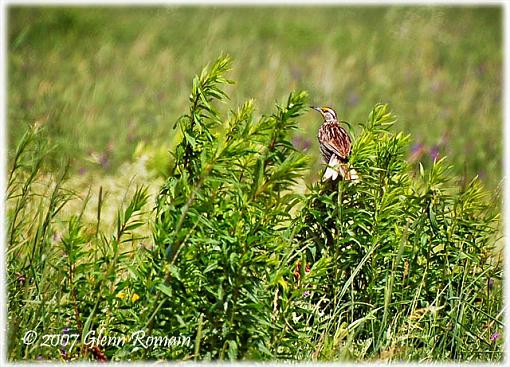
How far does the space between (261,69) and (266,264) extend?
5796mm

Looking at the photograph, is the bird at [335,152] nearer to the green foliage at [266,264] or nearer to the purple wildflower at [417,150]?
the green foliage at [266,264]

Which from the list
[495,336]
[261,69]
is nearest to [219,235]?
[495,336]

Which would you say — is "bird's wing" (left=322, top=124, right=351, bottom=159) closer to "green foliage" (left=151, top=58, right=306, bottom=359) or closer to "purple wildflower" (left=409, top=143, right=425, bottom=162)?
"green foliage" (left=151, top=58, right=306, bottom=359)

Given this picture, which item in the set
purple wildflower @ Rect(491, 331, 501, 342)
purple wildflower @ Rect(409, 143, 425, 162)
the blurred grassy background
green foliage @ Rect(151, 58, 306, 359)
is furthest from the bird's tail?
purple wildflower @ Rect(409, 143, 425, 162)

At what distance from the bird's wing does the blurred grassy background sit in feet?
8.09

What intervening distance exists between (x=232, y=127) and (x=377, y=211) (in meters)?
0.56

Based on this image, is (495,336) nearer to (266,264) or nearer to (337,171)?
(337,171)

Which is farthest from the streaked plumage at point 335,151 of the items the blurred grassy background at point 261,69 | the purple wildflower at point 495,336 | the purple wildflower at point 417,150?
the purple wildflower at point 417,150

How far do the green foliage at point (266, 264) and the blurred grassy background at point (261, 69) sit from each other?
2.31 metres

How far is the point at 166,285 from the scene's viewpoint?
2756 millimetres

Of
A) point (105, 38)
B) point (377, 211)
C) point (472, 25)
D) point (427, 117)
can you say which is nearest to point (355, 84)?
point (427, 117)

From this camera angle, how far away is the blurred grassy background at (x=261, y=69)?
669cm

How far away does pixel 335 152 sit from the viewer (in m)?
3.03

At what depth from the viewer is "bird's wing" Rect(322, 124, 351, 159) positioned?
3027mm
